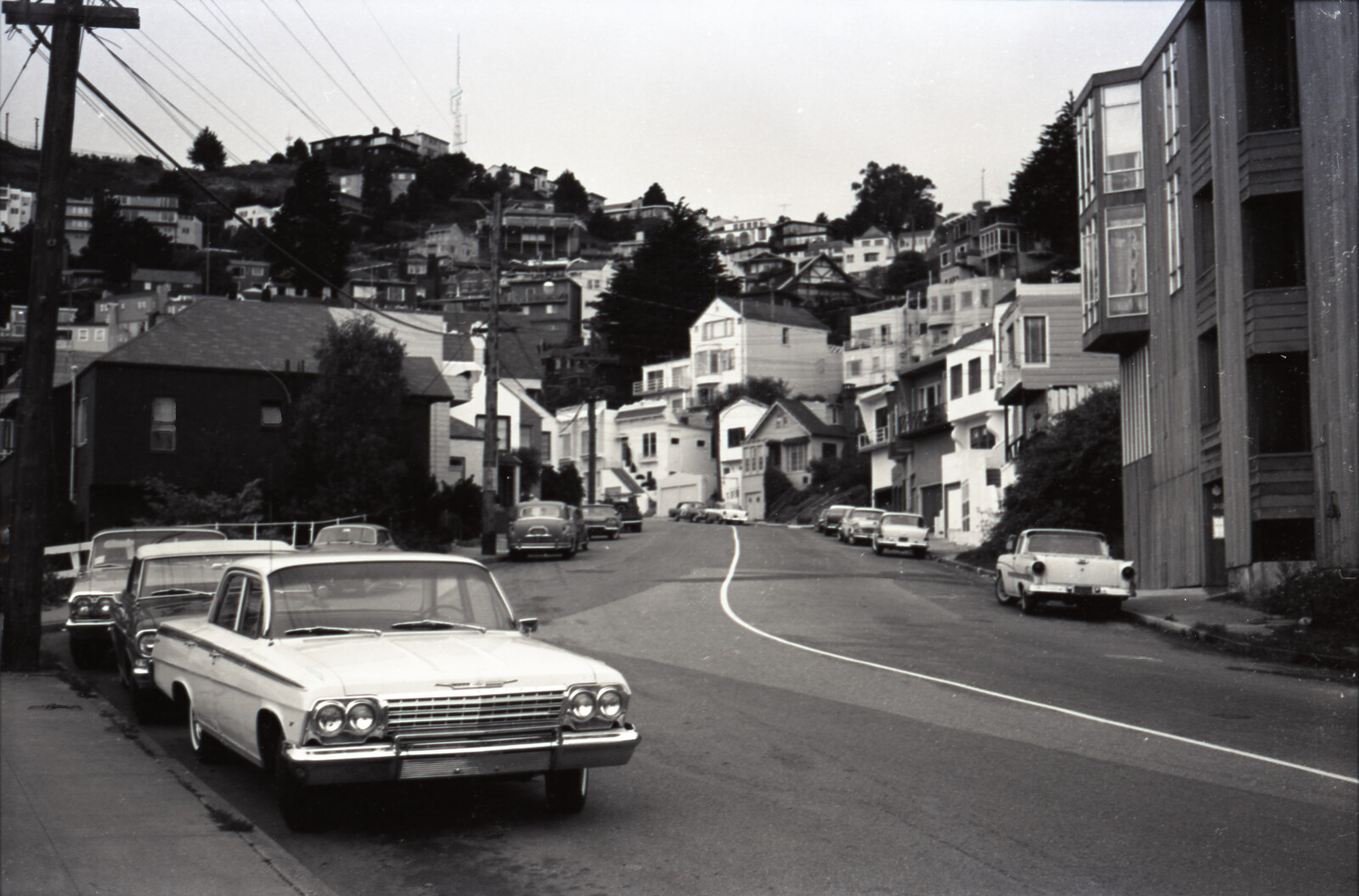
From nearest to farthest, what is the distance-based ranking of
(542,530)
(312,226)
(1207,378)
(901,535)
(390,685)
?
(390,685)
(1207,378)
(542,530)
(901,535)
(312,226)

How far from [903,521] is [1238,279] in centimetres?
2175

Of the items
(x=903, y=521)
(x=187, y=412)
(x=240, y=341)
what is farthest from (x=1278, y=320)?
(x=240, y=341)

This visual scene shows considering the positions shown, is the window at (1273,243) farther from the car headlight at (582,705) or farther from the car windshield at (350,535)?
the car headlight at (582,705)

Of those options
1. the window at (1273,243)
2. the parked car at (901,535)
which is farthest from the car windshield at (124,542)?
the parked car at (901,535)

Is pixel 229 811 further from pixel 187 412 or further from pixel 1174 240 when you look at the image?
pixel 187 412

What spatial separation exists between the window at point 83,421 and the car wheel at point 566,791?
39.1 metres

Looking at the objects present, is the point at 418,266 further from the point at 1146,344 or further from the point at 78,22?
the point at 78,22

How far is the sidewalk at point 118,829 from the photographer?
632 cm

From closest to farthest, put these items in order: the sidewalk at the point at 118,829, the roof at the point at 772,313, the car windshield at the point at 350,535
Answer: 1. the sidewalk at the point at 118,829
2. the car windshield at the point at 350,535
3. the roof at the point at 772,313

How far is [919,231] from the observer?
165500 mm

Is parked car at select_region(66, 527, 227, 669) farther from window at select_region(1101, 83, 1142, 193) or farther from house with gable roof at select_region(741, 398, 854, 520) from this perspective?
house with gable roof at select_region(741, 398, 854, 520)

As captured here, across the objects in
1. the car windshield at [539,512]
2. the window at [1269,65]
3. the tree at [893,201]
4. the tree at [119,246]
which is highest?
the tree at [893,201]

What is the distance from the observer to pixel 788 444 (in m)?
94.7

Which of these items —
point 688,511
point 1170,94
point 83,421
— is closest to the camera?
point 1170,94
